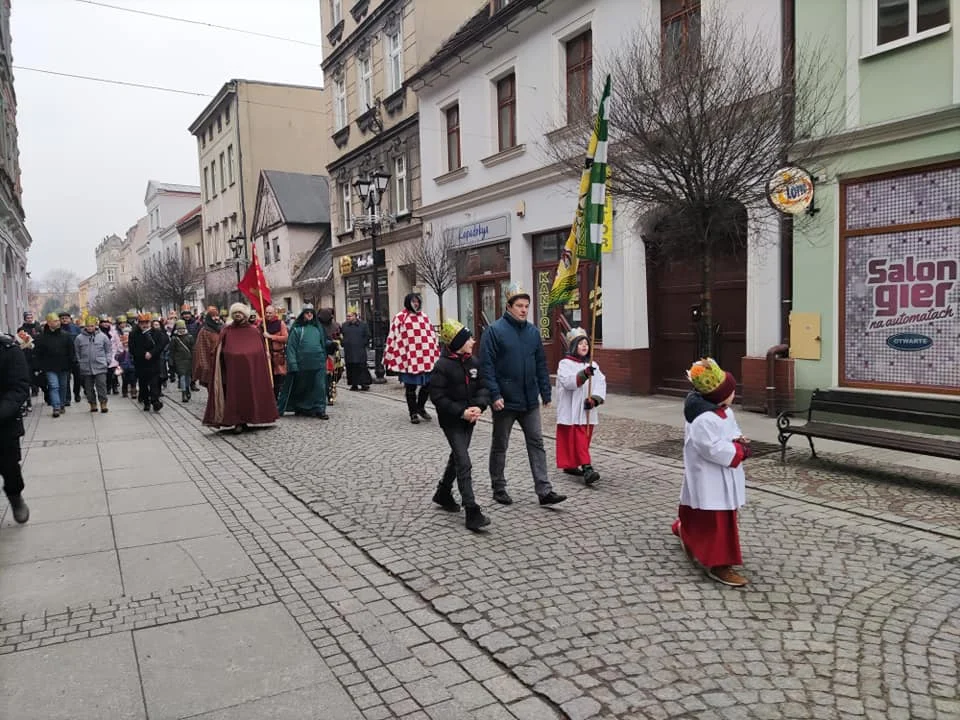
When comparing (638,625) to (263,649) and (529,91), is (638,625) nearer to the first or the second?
(263,649)

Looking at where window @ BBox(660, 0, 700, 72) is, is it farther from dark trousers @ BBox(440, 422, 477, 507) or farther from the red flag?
the red flag

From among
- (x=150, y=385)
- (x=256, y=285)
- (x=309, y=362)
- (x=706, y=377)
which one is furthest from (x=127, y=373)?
(x=706, y=377)

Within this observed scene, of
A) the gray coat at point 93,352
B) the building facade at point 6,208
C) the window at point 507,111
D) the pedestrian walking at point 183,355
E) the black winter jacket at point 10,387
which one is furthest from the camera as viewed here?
the building facade at point 6,208

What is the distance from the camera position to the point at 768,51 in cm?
930

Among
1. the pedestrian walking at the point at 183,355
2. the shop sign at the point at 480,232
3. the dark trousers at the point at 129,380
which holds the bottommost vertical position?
the dark trousers at the point at 129,380

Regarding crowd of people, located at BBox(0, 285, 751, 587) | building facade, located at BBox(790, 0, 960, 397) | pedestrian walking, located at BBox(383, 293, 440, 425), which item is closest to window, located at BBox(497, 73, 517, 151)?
crowd of people, located at BBox(0, 285, 751, 587)

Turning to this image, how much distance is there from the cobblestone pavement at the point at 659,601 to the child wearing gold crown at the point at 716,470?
0.18 m

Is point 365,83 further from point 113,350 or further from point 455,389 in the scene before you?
point 455,389

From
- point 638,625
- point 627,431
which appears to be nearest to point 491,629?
point 638,625

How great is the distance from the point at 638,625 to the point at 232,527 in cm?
335

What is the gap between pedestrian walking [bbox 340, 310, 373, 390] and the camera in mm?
14573

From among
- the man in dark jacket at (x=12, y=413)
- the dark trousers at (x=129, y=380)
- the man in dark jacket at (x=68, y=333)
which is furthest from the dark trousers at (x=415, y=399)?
the dark trousers at (x=129, y=380)

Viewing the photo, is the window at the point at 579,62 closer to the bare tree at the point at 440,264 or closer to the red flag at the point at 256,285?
the bare tree at the point at 440,264

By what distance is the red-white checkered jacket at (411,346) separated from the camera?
35.7 feet
